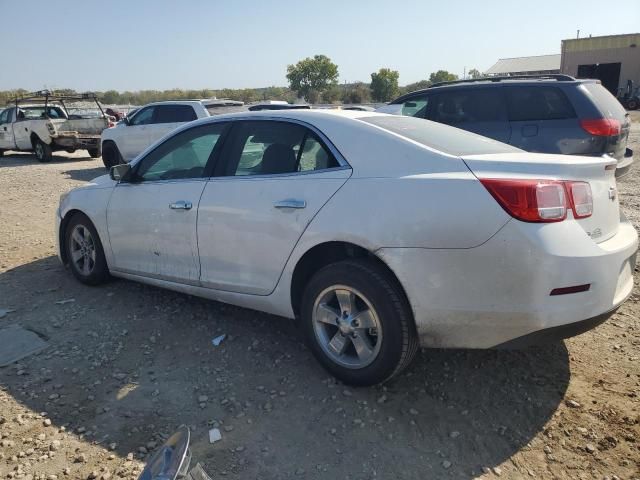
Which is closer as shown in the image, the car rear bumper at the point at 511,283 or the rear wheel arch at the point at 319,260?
the car rear bumper at the point at 511,283

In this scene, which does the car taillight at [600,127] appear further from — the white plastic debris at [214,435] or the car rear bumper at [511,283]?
the white plastic debris at [214,435]

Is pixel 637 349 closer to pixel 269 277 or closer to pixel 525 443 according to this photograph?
pixel 525 443

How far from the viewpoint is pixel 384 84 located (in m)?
57.0

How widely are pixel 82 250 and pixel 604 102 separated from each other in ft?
21.0

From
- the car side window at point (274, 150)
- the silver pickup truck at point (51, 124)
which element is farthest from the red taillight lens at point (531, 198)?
the silver pickup truck at point (51, 124)

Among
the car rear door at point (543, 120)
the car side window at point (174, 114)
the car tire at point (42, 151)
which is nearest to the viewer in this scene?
the car rear door at point (543, 120)

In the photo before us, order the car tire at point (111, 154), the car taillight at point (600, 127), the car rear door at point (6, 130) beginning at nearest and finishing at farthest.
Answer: the car taillight at point (600, 127)
the car tire at point (111, 154)
the car rear door at point (6, 130)

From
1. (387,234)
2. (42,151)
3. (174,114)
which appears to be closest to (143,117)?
(174,114)

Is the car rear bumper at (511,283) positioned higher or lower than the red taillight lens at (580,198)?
lower

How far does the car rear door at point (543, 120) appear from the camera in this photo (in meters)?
6.61

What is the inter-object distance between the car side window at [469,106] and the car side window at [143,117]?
724 cm

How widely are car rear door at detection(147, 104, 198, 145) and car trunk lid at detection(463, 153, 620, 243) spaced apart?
9.73 m

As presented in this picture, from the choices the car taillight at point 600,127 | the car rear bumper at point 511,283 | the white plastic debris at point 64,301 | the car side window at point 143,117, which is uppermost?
the car side window at point 143,117

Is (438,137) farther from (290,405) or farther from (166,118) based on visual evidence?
(166,118)
